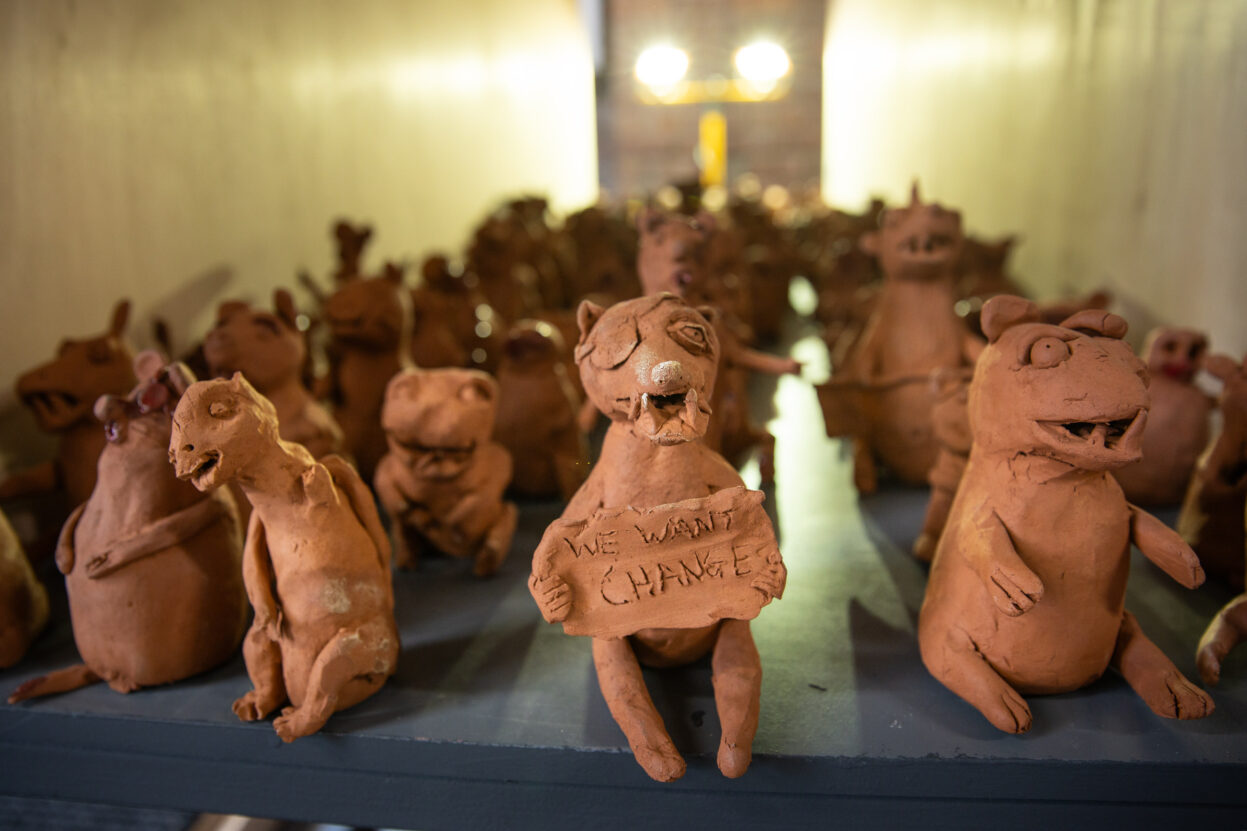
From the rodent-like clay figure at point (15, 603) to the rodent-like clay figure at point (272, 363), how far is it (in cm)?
66

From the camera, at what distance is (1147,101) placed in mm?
Result: 3725

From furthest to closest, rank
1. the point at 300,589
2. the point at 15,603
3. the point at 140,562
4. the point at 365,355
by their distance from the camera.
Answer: the point at 365,355, the point at 15,603, the point at 140,562, the point at 300,589

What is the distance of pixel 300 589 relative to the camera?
1.82 metres

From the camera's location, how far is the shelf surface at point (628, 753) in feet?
5.53

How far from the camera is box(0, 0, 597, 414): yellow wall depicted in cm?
277

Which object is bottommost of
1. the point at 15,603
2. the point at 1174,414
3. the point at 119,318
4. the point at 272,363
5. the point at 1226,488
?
the point at 15,603

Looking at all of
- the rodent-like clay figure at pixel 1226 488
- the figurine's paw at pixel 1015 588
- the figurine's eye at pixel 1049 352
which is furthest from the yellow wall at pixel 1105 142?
the figurine's paw at pixel 1015 588

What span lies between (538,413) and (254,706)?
1375 mm

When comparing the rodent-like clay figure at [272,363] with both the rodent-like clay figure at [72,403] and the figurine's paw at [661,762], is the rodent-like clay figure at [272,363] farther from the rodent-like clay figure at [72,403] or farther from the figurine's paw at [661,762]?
the figurine's paw at [661,762]

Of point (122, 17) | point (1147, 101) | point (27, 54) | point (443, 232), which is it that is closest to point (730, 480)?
point (27, 54)

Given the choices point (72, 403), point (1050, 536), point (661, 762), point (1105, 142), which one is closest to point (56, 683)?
point (72, 403)

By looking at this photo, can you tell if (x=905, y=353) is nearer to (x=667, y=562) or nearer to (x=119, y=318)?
(x=667, y=562)

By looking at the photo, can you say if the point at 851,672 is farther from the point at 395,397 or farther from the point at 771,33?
the point at 771,33

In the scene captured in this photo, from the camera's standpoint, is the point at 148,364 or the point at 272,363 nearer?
the point at 148,364
